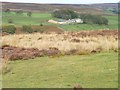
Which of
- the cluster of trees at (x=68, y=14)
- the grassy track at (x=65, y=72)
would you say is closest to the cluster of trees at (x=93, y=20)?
the cluster of trees at (x=68, y=14)

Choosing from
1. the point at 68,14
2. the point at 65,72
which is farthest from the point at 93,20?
the point at 65,72

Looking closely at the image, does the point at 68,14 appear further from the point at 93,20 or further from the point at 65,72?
the point at 65,72

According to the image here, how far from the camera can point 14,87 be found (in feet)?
38.8

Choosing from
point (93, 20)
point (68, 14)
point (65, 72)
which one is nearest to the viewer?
point (65, 72)

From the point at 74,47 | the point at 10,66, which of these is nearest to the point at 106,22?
the point at 74,47

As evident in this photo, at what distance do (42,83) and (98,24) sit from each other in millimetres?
74929

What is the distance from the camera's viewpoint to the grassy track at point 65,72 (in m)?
12.1

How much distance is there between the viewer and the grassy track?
12.1 metres

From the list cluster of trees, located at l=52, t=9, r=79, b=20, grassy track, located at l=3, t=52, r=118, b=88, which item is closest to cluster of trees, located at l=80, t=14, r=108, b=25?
cluster of trees, located at l=52, t=9, r=79, b=20

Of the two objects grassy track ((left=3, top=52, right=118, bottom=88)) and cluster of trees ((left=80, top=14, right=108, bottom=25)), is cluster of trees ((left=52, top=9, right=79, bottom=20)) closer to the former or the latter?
cluster of trees ((left=80, top=14, right=108, bottom=25))

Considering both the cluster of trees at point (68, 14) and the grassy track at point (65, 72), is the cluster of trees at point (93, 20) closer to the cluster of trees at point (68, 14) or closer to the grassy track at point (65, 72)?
the cluster of trees at point (68, 14)

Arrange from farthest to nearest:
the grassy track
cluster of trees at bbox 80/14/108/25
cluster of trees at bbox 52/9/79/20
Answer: cluster of trees at bbox 52/9/79/20 < cluster of trees at bbox 80/14/108/25 < the grassy track

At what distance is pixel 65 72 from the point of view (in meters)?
14.1

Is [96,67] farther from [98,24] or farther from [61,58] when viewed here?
[98,24]
